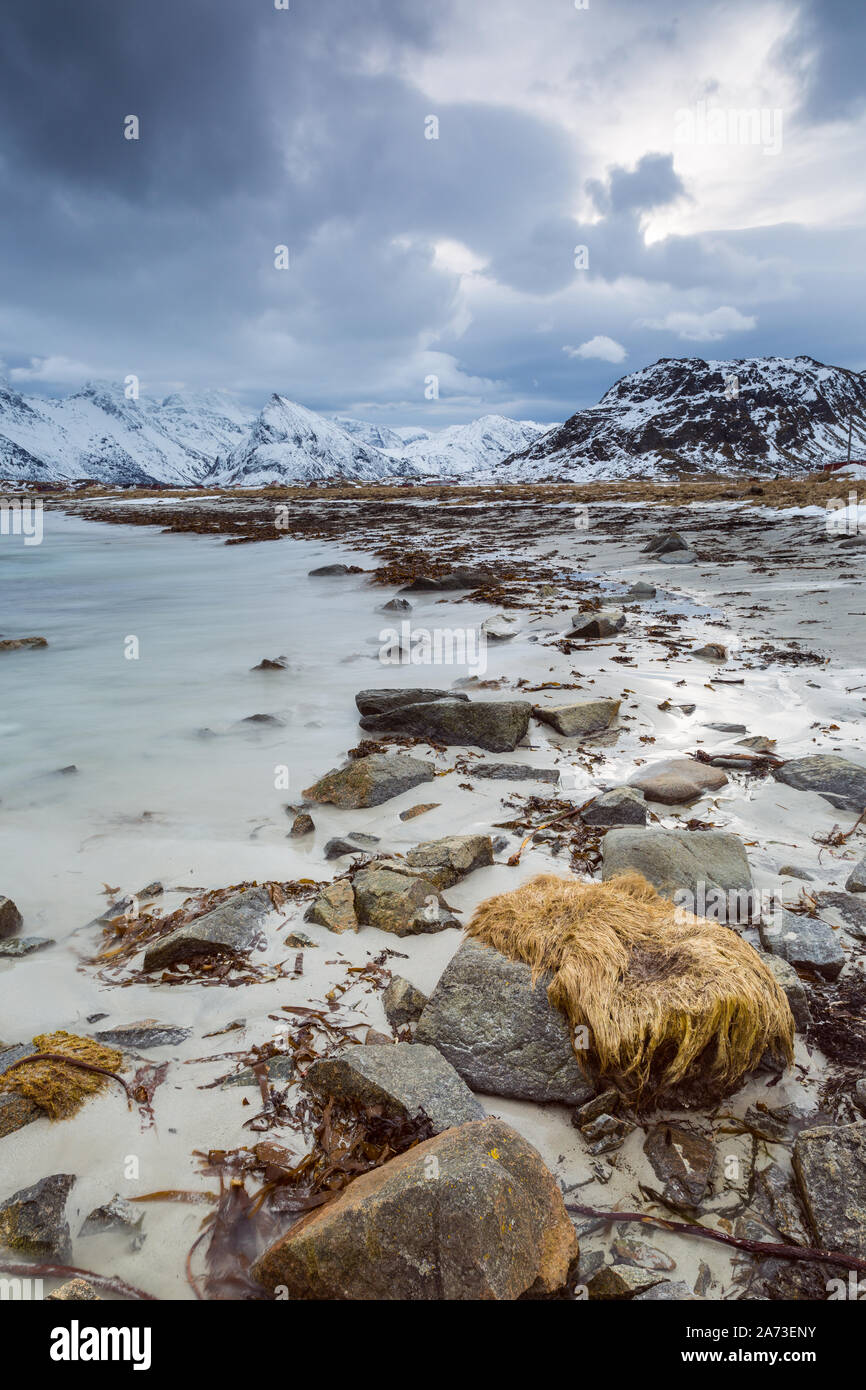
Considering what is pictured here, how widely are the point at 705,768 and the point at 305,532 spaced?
3231 centimetres

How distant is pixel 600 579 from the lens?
1706 centimetres

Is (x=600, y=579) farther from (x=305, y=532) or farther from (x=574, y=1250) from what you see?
(x=305, y=532)

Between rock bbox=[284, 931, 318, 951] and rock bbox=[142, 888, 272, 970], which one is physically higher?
rock bbox=[142, 888, 272, 970]

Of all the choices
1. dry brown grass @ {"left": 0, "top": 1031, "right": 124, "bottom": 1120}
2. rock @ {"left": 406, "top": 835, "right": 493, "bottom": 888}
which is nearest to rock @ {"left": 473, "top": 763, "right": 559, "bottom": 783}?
rock @ {"left": 406, "top": 835, "right": 493, "bottom": 888}

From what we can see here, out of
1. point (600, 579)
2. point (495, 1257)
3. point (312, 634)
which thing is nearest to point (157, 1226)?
point (495, 1257)

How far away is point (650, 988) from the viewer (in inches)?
111

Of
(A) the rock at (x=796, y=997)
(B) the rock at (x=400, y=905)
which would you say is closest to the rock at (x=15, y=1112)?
(B) the rock at (x=400, y=905)

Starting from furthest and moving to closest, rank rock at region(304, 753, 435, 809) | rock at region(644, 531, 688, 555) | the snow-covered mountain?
the snow-covered mountain
rock at region(644, 531, 688, 555)
rock at region(304, 753, 435, 809)

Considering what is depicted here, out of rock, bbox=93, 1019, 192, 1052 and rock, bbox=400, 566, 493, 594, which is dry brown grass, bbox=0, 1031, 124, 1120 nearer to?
rock, bbox=93, 1019, 192, 1052

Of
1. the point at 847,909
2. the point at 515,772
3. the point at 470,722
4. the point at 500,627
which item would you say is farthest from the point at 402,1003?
the point at 500,627

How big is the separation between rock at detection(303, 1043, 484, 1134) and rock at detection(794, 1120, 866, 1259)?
1.14 m

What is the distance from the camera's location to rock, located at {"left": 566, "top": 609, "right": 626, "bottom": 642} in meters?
10.6

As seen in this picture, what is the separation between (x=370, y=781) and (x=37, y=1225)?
3.48 meters

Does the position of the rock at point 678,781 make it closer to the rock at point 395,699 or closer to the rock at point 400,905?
the rock at point 400,905
